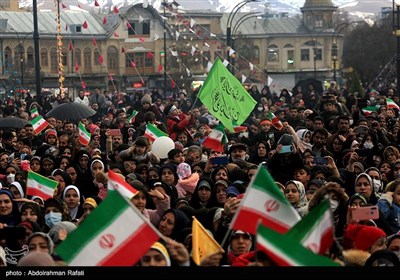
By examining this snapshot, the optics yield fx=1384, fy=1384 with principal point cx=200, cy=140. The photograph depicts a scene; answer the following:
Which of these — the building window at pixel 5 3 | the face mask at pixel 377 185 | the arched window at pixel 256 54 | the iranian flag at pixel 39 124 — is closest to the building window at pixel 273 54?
the arched window at pixel 256 54

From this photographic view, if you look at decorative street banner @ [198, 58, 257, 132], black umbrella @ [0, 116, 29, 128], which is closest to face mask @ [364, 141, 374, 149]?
decorative street banner @ [198, 58, 257, 132]

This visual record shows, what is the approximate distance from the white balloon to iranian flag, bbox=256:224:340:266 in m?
10.5

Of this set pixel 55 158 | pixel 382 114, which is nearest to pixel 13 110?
pixel 382 114

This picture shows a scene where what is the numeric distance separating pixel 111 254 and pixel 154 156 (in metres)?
9.42

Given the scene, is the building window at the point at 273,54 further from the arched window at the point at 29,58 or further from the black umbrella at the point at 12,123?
the black umbrella at the point at 12,123

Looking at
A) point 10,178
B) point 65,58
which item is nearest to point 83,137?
Answer: point 10,178

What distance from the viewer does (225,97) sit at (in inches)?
775

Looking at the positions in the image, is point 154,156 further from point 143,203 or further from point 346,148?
point 143,203

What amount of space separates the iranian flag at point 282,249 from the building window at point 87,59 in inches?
3617

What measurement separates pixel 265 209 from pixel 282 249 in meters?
1.48

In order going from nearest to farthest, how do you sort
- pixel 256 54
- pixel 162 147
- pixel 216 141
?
pixel 162 147 → pixel 216 141 → pixel 256 54

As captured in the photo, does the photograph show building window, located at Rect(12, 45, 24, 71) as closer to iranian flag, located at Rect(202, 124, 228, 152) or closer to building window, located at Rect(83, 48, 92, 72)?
building window, located at Rect(83, 48, 92, 72)

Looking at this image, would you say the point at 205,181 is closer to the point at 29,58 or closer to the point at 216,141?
the point at 216,141

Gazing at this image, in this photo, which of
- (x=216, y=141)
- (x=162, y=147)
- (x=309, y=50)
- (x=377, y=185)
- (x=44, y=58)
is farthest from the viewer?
(x=309, y=50)
